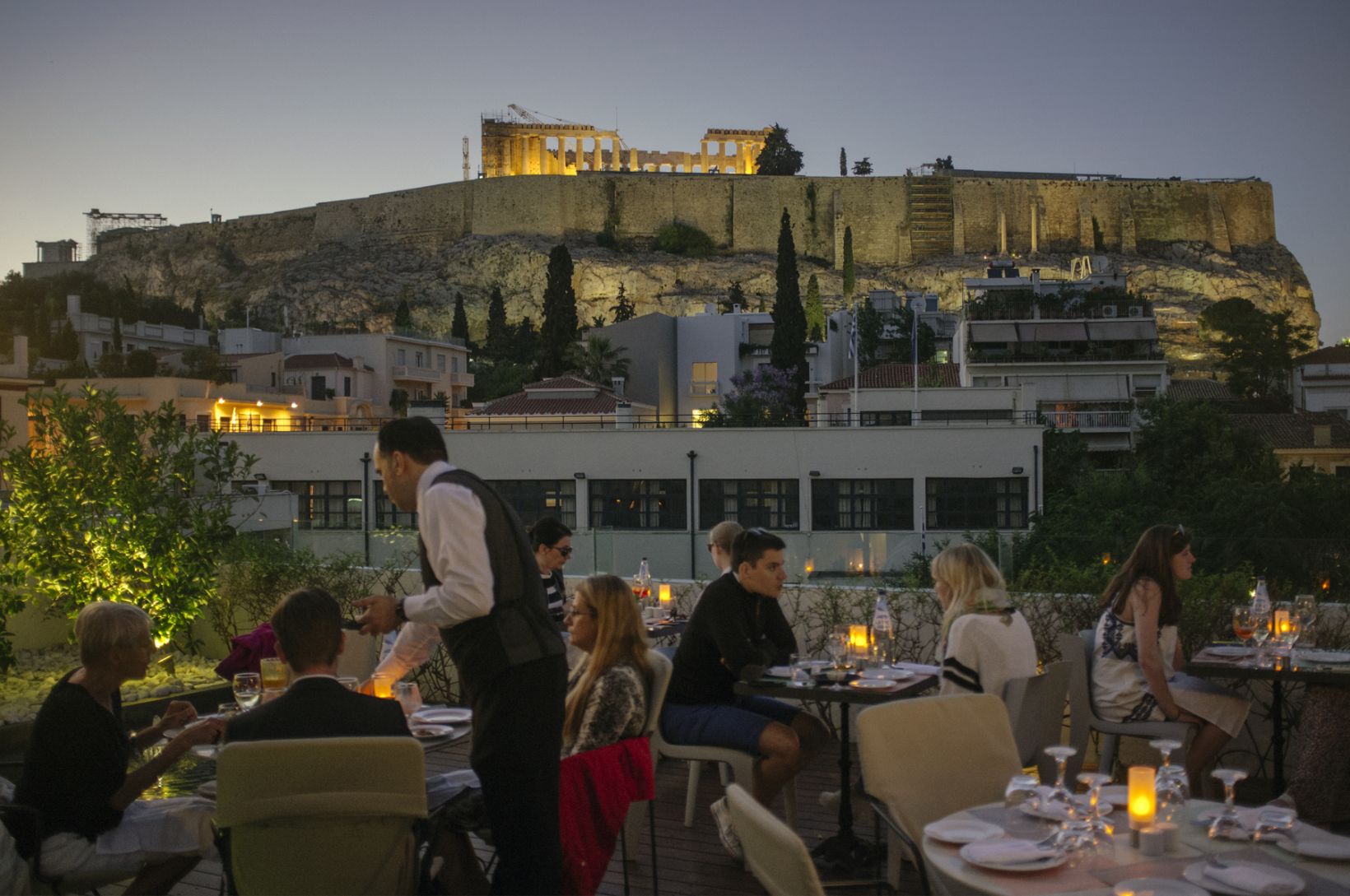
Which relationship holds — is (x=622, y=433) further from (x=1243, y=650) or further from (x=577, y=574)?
(x=1243, y=650)

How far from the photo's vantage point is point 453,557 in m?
3.17

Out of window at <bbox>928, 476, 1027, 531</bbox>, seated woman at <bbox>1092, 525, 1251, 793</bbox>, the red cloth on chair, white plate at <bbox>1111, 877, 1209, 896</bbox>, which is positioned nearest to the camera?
white plate at <bbox>1111, 877, 1209, 896</bbox>

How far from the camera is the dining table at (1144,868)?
2369mm

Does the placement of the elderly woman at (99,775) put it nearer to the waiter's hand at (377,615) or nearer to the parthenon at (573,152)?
the waiter's hand at (377,615)

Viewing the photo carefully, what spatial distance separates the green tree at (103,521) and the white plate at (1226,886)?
707cm

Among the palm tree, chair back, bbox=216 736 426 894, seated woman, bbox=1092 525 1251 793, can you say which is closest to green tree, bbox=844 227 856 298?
the palm tree

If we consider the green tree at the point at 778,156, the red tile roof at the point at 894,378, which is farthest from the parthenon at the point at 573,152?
the red tile roof at the point at 894,378

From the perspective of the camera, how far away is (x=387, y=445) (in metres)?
3.40

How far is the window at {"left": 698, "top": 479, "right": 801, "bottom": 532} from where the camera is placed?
26.6 m

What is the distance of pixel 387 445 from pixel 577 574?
605 centimetres

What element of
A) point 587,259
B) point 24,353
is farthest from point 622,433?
point 587,259

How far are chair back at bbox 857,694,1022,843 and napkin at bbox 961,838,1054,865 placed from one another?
0.54m

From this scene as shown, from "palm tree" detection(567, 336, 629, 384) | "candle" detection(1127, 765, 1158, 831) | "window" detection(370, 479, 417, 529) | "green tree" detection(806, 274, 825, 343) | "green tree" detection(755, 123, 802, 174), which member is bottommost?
"window" detection(370, 479, 417, 529)

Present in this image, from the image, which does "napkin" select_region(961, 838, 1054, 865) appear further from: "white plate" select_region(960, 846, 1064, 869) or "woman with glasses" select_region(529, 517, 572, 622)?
"woman with glasses" select_region(529, 517, 572, 622)
